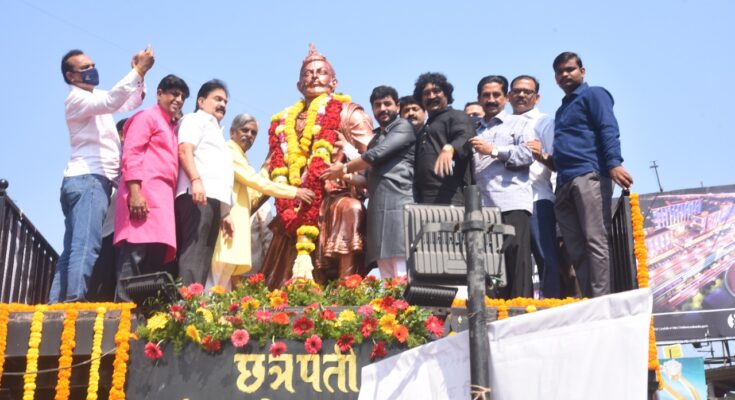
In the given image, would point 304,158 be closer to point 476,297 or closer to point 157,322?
point 157,322

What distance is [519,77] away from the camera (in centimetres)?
866

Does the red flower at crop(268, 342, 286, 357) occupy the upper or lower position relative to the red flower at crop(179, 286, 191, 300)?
lower

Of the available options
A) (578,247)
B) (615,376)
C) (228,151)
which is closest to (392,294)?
(578,247)

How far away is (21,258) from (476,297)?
515cm

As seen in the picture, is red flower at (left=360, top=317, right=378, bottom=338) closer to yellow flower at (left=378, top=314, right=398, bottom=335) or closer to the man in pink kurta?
yellow flower at (left=378, top=314, right=398, bottom=335)

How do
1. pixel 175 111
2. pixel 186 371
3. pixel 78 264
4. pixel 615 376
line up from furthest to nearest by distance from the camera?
pixel 175 111 → pixel 78 264 → pixel 186 371 → pixel 615 376

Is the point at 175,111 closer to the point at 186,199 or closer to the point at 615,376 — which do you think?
the point at 186,199

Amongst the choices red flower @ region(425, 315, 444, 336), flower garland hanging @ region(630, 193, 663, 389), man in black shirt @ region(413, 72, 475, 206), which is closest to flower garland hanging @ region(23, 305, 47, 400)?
red flower @ region(425, 315, 444, 336)

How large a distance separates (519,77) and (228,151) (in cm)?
267

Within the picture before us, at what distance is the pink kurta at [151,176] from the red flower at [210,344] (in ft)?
3.03

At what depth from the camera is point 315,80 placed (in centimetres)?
959

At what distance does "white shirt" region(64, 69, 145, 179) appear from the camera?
7730 millimetres

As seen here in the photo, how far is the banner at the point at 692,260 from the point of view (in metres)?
20.4

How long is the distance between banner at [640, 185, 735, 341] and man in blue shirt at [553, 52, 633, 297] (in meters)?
13.6
